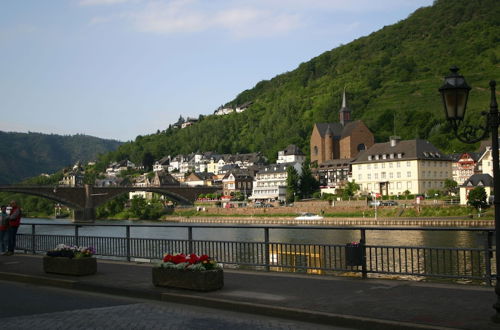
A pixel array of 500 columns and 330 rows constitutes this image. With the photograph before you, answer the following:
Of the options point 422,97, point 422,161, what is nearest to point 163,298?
point 422,161

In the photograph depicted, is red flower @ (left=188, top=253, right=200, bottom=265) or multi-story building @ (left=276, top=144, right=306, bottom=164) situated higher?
multi-story building @ (left=276, top=144, right=306, bottom=164)

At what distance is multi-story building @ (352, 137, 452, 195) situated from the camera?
112062 millimetres

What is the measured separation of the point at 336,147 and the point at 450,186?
47.1m

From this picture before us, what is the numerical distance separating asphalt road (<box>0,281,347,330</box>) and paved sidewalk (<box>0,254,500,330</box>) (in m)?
0.24

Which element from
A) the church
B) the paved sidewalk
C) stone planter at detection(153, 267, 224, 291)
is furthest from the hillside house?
stone planter at detection(153, 267, 224, 291)

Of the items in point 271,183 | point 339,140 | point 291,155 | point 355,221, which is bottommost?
point 355,221

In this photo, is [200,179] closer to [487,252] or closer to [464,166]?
[464,166]

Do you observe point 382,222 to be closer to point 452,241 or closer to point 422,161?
point 422,161

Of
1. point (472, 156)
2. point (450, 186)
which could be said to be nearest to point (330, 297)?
point (450, 186)

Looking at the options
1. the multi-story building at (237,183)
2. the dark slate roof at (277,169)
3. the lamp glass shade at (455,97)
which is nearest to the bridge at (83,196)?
the dark slate roof at (277,169)

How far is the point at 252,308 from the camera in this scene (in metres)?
11.3

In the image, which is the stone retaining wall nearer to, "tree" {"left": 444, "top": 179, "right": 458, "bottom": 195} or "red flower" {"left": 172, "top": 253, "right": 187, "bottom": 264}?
"tree" {"left": 444, "top": 179, "right": 458, "bottom": 195}

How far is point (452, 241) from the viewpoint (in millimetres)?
49812

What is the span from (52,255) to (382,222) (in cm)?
7430
